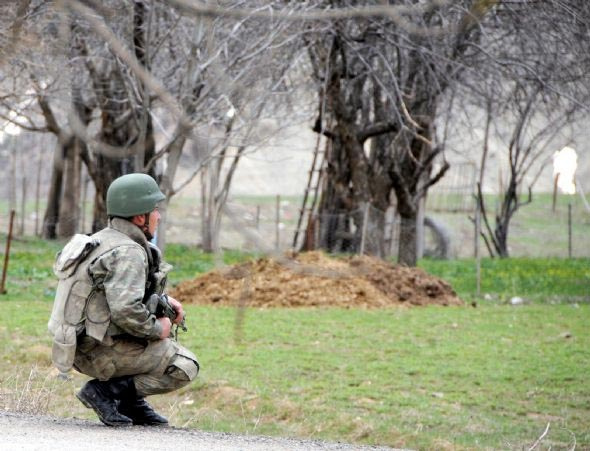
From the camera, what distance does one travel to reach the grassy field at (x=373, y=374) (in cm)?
996

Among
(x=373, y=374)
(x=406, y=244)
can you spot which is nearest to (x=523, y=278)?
(x=406, y=244)

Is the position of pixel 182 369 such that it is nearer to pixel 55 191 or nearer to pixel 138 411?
pixel 138 411

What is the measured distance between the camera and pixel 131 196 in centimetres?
679

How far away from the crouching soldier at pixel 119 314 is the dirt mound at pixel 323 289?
397 inches

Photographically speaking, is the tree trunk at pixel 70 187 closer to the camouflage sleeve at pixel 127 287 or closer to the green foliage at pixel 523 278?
the green foliage at pixel 523 278

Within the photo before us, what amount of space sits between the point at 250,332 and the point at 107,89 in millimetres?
8683

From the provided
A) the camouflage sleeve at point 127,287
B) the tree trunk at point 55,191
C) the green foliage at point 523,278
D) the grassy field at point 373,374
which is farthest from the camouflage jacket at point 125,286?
the tree trunk at point 55,191

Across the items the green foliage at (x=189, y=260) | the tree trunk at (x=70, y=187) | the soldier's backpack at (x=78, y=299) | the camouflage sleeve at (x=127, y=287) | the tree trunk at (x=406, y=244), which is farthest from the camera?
the tree trunk at (x=70, y=187)

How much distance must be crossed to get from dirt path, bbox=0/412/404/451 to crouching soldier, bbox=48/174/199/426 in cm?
25

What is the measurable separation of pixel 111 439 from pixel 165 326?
0.87 metres

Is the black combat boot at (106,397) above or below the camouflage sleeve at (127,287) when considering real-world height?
below

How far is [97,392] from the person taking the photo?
22.5 ft

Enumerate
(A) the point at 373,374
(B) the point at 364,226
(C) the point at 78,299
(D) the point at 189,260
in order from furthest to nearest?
(D) the point at 189,260 → (B) the point at 364,226 → (A) the point at 373,374 → (C) the point at 78,299

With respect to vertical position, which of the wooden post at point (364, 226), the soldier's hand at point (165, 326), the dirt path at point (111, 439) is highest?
the wooden post at point (364, 226)
